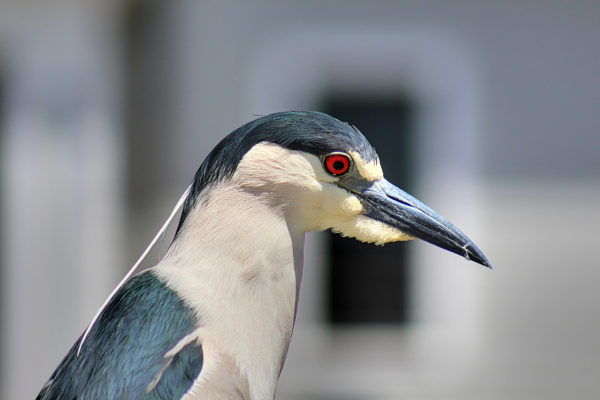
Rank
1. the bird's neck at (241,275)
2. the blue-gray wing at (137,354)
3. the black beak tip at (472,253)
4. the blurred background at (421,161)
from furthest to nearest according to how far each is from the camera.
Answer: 1. the blurred background at (421,161)
2. the black beak tip at (472,253)
3. the bird's neck at (241,275)
4. the blue-gray wing at (137,354)

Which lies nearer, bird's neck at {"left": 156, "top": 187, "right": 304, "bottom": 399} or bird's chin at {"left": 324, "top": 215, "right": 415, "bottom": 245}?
bird's neck at {"left": 156, "top": 187, "right": 304, "bottom": 399}

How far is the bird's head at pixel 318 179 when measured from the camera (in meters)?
1.81

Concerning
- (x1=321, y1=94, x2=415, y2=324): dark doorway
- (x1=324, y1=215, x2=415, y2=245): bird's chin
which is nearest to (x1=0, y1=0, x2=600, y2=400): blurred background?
(x1=321, y1=94, x2=415, y2=324): dark doorway

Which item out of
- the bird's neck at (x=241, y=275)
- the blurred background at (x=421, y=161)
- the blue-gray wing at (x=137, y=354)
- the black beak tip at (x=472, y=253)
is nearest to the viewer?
the blue-gray wing at (x=137, y=354)

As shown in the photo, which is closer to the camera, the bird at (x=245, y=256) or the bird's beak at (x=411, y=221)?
the bird at (x=245, y=256)

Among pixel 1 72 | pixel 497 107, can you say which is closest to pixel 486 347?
pixel 497 107

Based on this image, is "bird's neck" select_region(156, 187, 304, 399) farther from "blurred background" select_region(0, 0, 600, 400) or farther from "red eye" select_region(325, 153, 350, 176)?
"blurred background" select_region(0, 0, 600, 400)

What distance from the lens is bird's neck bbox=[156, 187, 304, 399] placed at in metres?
1.75

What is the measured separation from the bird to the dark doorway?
3902mm

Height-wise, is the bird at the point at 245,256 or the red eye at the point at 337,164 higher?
the red eye at the point at 337,164

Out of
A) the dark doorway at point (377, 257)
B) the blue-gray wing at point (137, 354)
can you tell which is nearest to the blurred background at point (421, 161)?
the dark doorway at point (377, 257)

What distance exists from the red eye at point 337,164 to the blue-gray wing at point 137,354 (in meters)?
0.42

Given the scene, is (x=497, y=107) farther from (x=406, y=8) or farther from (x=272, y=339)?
(x=272, y=339)

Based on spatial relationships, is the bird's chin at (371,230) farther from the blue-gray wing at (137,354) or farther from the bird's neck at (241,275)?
the blue-gray wing at (137,354)
